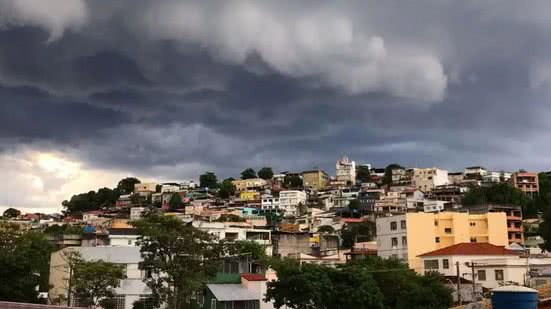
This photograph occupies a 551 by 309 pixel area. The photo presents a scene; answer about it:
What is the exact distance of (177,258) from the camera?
36.5 m

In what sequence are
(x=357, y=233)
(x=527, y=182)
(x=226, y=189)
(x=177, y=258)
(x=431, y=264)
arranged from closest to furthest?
(x=177, y=258) → (x=431, y=264) → (x=357, y=233) → (x=527, y=182) → (x=226, y=189)

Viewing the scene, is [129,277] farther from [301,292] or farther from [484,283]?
[484,283]

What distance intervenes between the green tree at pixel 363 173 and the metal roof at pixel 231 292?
448ft

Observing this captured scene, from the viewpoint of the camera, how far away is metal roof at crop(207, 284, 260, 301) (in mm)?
45441

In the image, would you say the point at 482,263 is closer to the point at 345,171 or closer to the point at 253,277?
the point at 253,277

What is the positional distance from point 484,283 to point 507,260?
2.71 metres

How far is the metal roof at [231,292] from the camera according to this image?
45.4 meters

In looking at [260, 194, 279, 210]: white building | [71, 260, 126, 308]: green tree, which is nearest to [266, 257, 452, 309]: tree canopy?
[71, 260, 126, 308]: green tree

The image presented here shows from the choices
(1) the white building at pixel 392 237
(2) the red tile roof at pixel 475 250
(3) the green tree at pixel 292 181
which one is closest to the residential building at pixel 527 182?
(3) the green tree at pixel 292 181

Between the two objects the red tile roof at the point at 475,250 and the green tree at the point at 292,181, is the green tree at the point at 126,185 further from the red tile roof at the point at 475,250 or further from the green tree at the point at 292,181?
the red tile roof at the point at 475,250

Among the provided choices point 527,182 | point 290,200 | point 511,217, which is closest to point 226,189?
point 290,200

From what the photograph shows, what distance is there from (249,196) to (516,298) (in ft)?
463

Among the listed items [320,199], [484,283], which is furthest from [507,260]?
[320,199]

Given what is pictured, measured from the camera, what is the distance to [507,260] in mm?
49781
